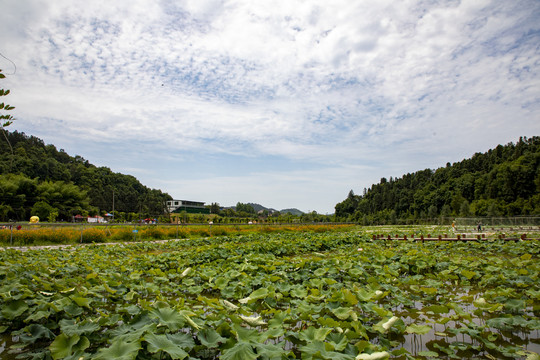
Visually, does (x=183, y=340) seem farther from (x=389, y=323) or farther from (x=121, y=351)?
(x=389, y=323)

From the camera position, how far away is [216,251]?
908cm

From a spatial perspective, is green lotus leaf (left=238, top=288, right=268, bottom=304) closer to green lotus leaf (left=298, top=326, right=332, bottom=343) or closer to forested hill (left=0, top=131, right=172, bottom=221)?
green lotus leaf (left=298, top=326, right=332, bottom=343)

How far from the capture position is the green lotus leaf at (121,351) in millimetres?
1965

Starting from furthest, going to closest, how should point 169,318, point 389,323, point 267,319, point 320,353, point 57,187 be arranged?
point 57,187 < point 267,319 < point 389,323 < point 169,318 < point 320,353

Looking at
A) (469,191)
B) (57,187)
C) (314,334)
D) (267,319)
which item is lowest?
(267,319)

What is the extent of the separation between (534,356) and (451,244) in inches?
435

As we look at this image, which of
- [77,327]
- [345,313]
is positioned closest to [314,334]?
[345,313]

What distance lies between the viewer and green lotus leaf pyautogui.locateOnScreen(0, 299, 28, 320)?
317 centimetres

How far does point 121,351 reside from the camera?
81.3 inches

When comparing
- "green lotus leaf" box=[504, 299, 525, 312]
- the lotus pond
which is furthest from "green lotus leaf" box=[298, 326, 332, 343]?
"green lotus leaf" box=[504, 299, 525, 312]

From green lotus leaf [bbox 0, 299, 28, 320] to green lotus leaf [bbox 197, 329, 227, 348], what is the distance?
6.90ft

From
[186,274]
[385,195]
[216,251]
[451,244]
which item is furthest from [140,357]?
[385,195]

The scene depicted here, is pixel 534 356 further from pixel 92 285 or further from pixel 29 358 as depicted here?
pixel 92 285

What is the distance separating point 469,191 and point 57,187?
7036cm
